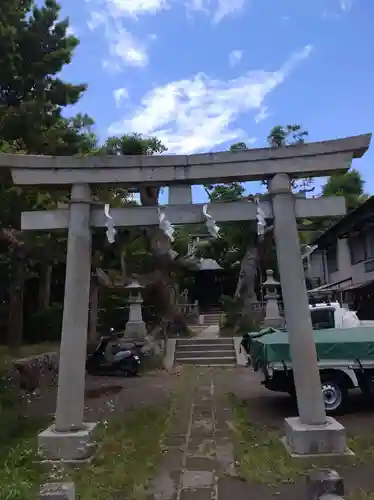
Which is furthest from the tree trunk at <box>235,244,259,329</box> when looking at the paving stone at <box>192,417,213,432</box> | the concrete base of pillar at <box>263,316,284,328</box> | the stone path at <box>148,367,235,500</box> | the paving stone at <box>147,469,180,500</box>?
the paving stone at <box>147,469,180,500</box>

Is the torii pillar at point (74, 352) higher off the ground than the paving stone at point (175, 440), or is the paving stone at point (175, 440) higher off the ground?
the torii pillar at point (74, 352)

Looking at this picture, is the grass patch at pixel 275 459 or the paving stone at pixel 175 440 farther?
the paving stone at pixel 175 440

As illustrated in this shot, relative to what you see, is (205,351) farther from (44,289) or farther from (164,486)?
(164,486)

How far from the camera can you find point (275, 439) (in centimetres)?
726

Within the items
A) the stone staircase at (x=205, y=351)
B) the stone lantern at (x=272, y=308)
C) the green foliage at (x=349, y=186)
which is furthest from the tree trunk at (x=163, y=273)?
the green foliage at (x=349, y=186)

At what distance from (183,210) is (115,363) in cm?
926

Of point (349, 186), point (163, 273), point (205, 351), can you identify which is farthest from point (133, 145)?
point (349, 186)

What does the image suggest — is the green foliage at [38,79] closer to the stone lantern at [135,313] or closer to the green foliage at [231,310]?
the stone lantern at [135,313]

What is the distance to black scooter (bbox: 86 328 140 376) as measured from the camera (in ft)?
50.1

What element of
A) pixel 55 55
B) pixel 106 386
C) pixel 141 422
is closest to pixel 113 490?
pixel 141 422

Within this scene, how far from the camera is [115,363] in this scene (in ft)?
50.5

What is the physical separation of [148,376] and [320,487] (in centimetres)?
1173

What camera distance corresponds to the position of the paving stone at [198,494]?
5.28 m

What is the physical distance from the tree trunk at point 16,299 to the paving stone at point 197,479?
9.90 m
